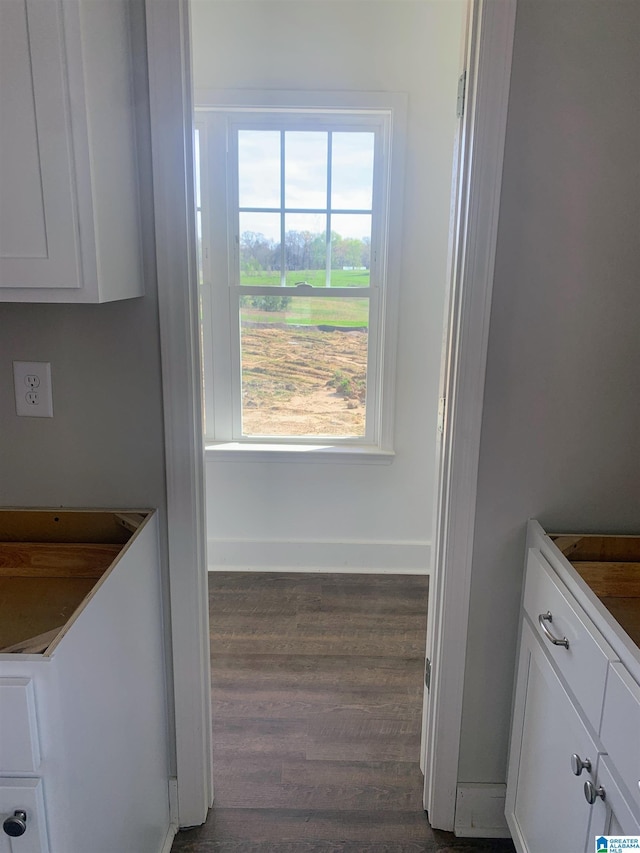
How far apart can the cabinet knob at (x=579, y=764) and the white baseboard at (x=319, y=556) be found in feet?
6.23

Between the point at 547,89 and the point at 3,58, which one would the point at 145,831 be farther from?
the point at 547,89

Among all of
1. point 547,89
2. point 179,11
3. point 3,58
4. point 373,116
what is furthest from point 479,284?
point 373,116

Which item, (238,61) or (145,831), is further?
(238,61)

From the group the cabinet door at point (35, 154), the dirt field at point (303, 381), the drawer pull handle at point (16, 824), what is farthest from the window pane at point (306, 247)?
the drawer pull handle at point (16, 824)

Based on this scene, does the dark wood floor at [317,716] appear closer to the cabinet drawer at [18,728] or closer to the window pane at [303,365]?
the window pane at [303,365]

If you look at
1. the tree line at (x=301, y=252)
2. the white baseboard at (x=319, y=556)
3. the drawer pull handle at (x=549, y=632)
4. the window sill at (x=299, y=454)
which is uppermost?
the tree line at (x=301, y=252)

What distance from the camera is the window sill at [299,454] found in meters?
2.91

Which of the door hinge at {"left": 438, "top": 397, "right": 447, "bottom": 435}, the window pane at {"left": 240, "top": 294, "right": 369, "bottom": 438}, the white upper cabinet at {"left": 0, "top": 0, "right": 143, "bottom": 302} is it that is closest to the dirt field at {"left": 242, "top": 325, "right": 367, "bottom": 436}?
the window pane at {"left": 240, "top": 294, "right": 369, "bottom": 438}

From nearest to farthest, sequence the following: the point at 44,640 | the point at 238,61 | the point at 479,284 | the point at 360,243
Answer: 1. the point at 44,640
2. the point at 479,284
3. the point at 238,61
4. the point at 360,243

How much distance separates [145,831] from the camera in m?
1.40

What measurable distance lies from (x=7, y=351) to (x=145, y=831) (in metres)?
1.14

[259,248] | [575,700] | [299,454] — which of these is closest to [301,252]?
[259,248]

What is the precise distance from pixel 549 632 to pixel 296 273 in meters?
2.00

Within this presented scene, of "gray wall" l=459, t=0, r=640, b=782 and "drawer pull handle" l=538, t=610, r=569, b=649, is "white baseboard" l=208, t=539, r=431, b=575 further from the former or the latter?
"drawer pull handle" l=538, t=610, r=569, b=649
